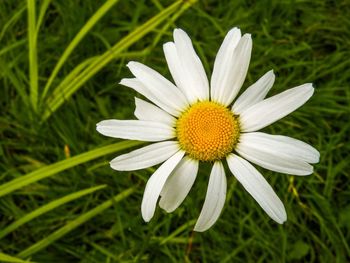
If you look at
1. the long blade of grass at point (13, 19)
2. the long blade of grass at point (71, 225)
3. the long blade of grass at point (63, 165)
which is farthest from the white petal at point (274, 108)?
the long blade of grass at point (13, 19)

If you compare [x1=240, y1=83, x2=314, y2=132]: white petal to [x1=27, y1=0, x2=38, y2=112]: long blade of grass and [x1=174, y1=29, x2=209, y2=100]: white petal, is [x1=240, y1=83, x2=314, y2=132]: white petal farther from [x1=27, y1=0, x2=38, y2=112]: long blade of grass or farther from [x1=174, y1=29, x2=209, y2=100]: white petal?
[x1=27, y1=0, x2=38, y2=112]: long blade of grass

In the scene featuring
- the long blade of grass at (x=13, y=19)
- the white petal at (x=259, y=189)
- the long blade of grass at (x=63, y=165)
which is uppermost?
the long blade of grass at (x=13, y=19)

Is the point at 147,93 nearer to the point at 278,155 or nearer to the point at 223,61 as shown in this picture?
the point at 223,61

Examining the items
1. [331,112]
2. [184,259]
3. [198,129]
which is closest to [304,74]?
[331,112]

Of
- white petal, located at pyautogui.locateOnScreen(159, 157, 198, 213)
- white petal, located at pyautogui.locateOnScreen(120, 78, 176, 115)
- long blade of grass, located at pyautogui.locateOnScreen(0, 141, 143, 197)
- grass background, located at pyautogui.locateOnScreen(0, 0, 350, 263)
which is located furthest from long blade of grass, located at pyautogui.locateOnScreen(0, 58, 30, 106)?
white petal, located at pyautogui.locateOnScreen(159, 157, 198, 213)

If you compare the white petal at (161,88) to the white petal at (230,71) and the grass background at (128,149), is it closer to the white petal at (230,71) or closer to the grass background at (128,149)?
the white petal at (230,71)

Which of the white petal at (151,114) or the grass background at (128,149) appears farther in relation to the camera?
the grass background at (128,149)
